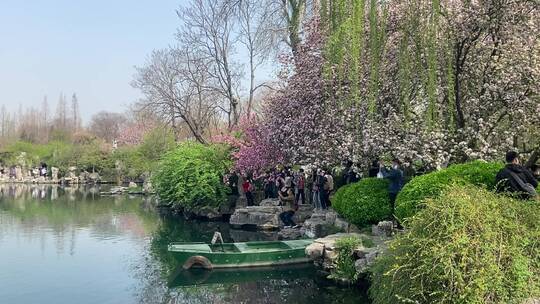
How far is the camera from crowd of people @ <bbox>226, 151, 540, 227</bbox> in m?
7.32

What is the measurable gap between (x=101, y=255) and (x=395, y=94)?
8.95m

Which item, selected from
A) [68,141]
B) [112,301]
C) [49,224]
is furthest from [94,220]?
[68,141]

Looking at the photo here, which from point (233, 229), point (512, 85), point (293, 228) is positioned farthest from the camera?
point (233, 229)

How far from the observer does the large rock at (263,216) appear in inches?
679

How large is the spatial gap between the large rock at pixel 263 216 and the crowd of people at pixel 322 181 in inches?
10.9

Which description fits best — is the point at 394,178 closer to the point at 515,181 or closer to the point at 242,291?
the point at 242,291

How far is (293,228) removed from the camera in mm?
16031

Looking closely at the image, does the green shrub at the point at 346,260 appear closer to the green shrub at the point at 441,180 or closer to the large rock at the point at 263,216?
the green shrub at the point at 441,180

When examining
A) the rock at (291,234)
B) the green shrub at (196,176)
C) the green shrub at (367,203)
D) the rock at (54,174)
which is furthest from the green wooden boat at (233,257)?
the rock at (54,174)

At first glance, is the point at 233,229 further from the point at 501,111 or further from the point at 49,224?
the point at 501,111

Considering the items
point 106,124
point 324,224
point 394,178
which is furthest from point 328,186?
point 106,124

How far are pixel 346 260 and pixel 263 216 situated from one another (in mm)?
7609

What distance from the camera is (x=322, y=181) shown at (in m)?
15.6

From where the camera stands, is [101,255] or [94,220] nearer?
[101,255]
